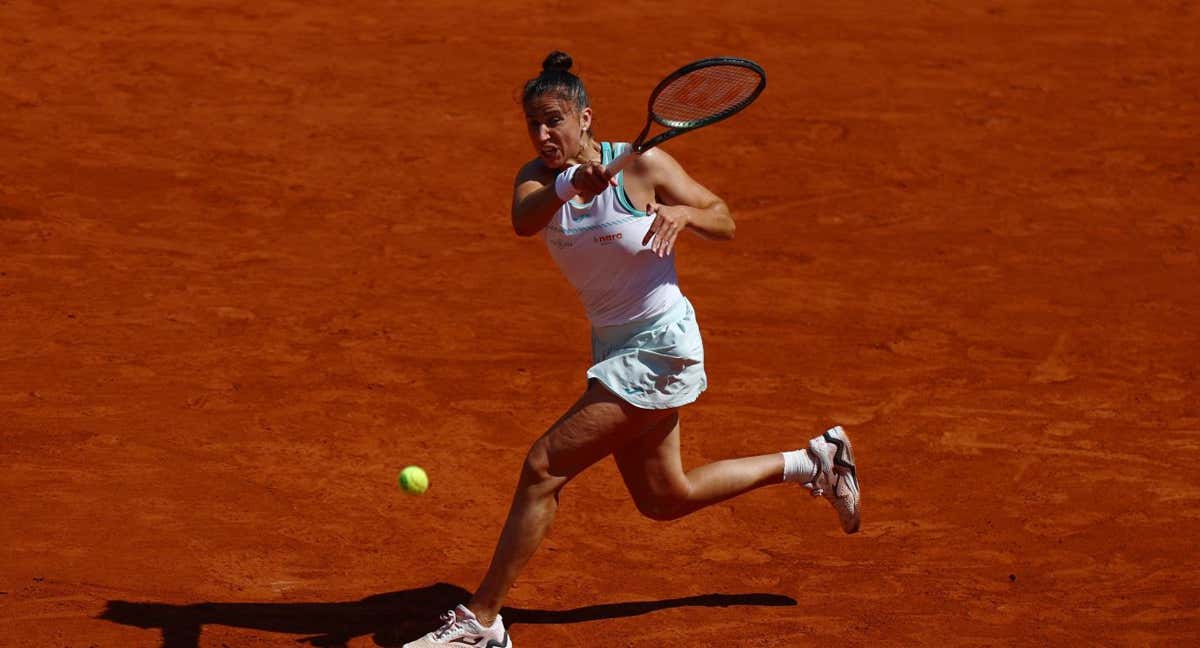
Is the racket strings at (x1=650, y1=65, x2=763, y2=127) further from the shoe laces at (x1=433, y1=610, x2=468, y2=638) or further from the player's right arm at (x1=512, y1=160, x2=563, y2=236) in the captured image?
the shoe laces at (x1=433, y1=610, x2=468, y2=638)

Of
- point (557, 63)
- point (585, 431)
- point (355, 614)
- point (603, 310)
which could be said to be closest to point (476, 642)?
point (355, 614)

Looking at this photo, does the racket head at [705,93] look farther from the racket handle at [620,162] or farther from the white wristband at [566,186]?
the white wristband at [566,186]

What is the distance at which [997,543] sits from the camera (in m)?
6.56

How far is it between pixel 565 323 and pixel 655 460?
3454 millimetres

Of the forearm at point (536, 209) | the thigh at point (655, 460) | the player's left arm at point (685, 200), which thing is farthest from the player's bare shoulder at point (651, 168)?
the thigh at point (655, 460)

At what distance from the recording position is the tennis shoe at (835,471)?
6.13m

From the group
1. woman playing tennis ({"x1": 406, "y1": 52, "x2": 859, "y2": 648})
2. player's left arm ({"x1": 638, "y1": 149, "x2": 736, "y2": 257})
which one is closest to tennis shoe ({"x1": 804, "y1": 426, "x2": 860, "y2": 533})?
woman playing tennis ({"x1": 406, "y1": 52, "x2": 859, "y2": 648})

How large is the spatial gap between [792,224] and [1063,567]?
4.61m

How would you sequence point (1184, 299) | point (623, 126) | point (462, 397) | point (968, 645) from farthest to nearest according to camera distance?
1. point (623, 126)
2. point (1184, 299)
3. point (462, 397)
4. point (968, 645)

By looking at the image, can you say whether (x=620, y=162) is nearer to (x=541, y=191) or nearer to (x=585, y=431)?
(x=541, y=191)

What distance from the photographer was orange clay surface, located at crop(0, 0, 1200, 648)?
610 centimetres

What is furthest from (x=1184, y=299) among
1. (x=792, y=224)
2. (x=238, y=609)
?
(x=238, y=609)

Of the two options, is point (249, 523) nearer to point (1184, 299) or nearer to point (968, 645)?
point (968, 645)

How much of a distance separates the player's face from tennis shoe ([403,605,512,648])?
1.65 meters
